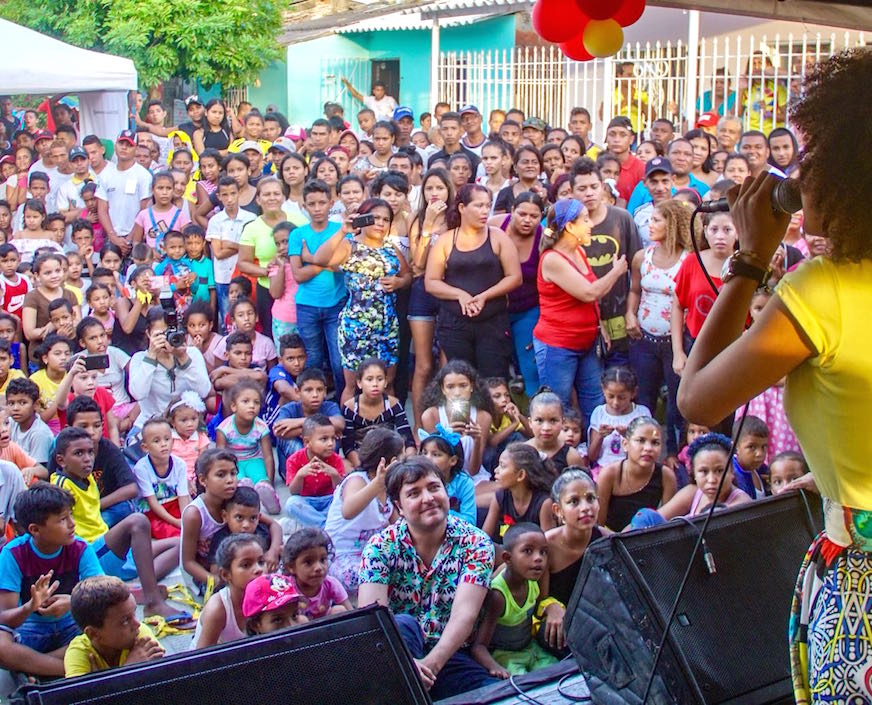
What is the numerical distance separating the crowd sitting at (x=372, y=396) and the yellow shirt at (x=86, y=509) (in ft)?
0.06

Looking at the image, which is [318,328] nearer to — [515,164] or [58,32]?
[515,164]

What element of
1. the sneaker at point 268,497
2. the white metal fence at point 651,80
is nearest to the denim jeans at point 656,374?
the sneaker at point 268,497

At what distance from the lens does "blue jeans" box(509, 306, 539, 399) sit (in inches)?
255

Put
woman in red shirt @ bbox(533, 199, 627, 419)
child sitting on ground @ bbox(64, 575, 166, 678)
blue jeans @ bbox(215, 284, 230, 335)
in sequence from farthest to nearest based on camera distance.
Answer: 1. blue jeans @ bbox(215, 284, 230, 335)
2. woman in red shirt @ bbox(533, 199, 627, 419)
3. child sitting on ground @ bbox(64, 575, 166, 678)

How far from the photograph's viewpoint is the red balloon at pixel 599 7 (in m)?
3.99

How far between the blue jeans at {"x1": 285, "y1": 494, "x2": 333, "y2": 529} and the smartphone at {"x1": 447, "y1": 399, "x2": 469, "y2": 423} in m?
0.74

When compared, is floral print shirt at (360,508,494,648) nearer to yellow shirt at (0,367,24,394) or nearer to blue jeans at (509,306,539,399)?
blue jeans at (509,306,539,399)

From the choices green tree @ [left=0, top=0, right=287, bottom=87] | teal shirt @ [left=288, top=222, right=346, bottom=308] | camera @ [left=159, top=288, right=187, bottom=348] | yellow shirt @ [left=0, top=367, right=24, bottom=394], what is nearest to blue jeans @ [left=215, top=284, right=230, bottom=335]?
camera @ [left=159, top=288, right=187, bottom=348]

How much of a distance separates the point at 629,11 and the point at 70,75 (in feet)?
22.2

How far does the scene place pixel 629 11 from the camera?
3.99 metres

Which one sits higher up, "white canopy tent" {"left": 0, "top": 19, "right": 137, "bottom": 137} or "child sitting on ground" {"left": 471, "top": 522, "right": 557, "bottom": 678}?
"white canopy tent" {"left": 0, "top": 19, "right": 137, "bottom": 137}

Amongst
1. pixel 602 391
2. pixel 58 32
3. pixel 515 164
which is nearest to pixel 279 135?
pixel 515 164

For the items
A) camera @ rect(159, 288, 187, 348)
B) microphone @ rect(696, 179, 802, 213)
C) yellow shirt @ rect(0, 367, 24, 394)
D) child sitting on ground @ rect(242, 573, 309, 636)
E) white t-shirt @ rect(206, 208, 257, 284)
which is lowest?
child sitting on ground @ rect(242, 573, 309, 636)

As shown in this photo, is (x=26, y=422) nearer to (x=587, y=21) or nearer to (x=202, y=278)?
(x=202, y=278)
